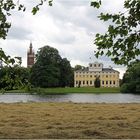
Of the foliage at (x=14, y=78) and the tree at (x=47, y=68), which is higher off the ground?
the tree at (x=47, y=68)

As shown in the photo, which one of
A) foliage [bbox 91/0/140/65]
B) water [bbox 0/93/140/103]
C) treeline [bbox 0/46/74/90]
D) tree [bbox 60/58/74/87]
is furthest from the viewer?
tree [bbox 60/58/74/87]

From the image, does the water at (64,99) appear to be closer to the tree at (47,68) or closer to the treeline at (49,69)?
the treeline at (49,69)

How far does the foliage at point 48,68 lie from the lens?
113062mm

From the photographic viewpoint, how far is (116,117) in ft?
59.6

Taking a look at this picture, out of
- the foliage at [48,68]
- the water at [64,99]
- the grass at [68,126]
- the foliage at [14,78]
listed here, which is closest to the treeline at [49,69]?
the foliage at [48,68]

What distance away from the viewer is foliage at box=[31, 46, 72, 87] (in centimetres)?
11306

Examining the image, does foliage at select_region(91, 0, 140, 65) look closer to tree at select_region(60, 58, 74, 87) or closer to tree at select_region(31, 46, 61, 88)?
tree at select_region(31, 46, 61, 88)

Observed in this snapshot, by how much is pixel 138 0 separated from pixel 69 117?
931 centimetres

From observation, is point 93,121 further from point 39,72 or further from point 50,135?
point 39,72

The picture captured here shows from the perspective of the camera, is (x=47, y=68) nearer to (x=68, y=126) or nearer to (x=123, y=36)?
(x=68, y=126)

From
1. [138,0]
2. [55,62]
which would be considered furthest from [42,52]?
[138,0]

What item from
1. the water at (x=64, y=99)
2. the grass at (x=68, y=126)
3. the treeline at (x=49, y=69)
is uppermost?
the treeline at (x=49, y=69)

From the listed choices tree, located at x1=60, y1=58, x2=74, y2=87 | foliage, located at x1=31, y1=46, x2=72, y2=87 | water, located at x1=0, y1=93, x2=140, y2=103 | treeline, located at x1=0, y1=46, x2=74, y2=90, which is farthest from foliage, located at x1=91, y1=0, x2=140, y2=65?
tree, located at x1=60, y1=58, x2=74, y2=87

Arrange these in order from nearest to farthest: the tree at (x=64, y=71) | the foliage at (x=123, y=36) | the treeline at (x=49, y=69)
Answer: the foliage at (x=123, y=36)
the treeline at (x=49, y=69)
the tree at (x=64, y=71)
